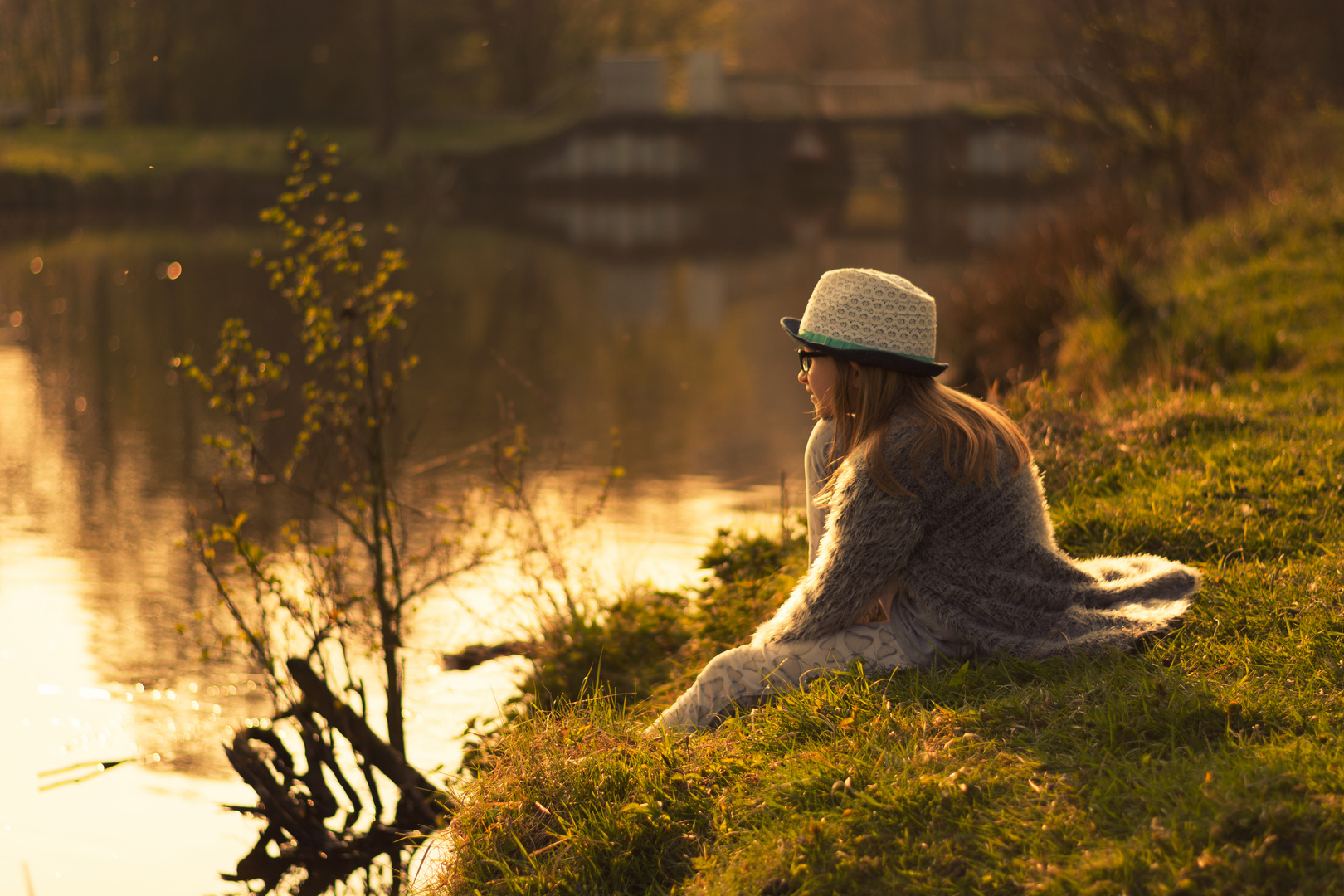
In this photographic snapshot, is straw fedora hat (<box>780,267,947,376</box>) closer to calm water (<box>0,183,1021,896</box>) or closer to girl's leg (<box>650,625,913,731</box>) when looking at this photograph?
girl's leg (<box>650,625,913,731</box>)

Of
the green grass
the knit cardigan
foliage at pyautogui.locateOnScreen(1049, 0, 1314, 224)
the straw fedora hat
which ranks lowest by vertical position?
the knit cardigan

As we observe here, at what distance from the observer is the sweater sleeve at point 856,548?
3.34 meters

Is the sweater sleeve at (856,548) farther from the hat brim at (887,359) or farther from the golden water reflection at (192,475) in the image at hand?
the golden water reflection at (192,475)

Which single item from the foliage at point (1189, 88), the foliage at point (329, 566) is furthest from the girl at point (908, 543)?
the foliage at point (1189, 88)

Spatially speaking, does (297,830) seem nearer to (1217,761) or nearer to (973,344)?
(1217,761)

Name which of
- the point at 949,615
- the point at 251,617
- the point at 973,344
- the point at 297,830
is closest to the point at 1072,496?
the point at 949,615

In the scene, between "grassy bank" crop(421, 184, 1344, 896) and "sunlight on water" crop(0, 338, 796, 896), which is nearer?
"grassy bank" crop(421, 184, 1344, 896)

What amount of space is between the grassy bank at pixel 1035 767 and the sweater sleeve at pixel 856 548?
0.72ft

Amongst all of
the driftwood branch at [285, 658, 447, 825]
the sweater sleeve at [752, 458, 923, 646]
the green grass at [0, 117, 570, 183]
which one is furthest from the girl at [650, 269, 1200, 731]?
the green grass at [0, 117, 570, 183]

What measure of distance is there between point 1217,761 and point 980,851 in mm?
572

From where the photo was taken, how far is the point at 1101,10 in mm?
14383

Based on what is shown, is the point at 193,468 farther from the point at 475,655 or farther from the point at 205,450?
the point at 475,655

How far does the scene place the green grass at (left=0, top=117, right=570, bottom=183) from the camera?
120 ft

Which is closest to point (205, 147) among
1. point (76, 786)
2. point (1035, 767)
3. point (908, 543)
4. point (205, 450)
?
point (205, 450)
